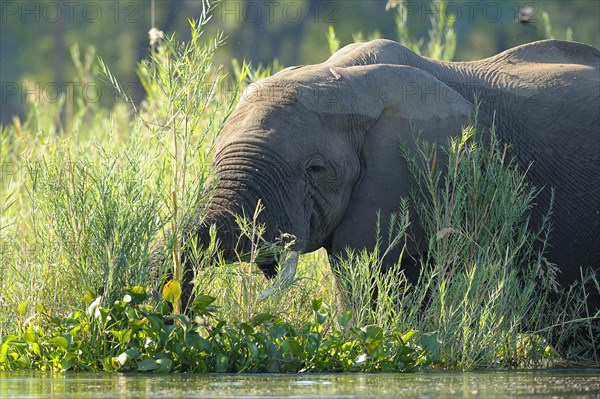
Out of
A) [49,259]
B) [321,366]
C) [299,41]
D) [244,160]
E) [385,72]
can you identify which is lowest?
[321,366]

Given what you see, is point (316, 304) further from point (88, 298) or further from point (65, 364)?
point (65, 364)

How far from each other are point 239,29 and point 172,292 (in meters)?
26.6

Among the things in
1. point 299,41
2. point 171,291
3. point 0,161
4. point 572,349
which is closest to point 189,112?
point 171,291

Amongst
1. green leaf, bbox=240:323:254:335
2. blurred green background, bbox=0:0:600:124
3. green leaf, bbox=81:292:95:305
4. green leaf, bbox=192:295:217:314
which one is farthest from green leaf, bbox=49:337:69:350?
blurred green background, bbox=0:0:600:124

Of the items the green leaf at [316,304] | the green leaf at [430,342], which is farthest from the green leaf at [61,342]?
the green leaf at [430,342]

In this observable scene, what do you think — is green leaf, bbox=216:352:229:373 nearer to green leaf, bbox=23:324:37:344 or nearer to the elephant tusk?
the elephant tusk

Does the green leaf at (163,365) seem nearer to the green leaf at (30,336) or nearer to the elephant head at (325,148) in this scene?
the green leaf at (30,336)

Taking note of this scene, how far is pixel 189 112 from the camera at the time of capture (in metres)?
7.59

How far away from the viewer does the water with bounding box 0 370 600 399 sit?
5848mm

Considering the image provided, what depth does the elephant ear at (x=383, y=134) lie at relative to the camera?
8195mm

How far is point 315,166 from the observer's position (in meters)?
8.02

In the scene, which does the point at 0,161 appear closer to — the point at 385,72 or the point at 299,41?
the point at 385,72

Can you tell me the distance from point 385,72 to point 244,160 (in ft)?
3.69

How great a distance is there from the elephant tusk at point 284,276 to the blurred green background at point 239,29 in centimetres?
1949
